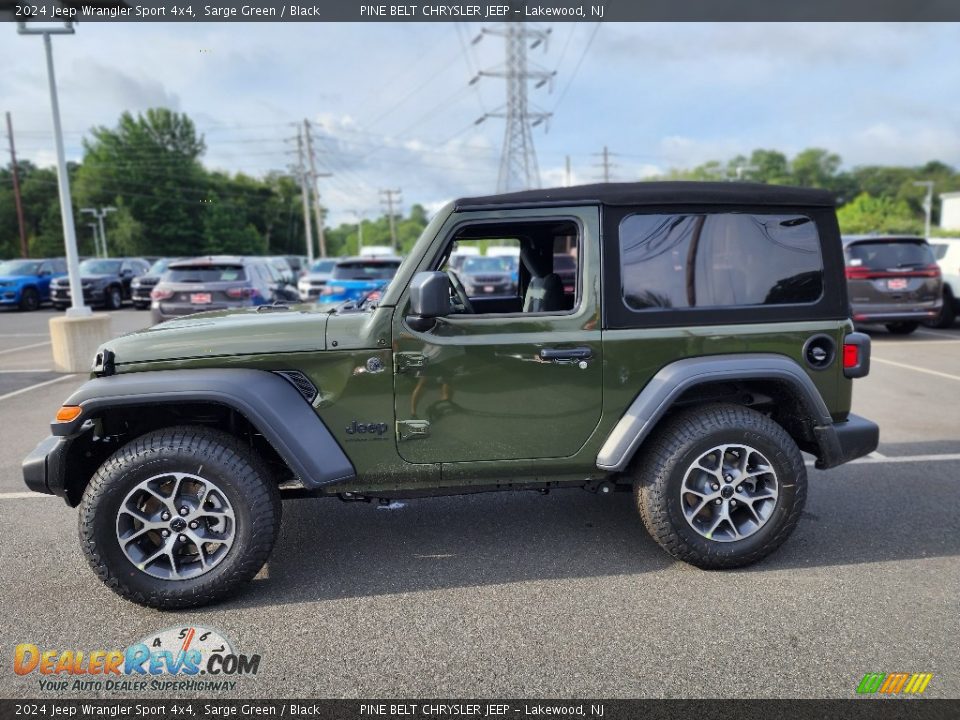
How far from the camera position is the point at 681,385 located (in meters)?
3.37

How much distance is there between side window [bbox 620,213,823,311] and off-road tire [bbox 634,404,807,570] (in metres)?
0.63

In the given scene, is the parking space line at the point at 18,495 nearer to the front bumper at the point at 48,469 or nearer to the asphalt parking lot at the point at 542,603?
the asphalt parking lot at the point at 542,603

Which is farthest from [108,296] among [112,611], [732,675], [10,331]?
[732,675]

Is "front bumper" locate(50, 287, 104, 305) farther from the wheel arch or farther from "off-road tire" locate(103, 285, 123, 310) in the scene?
the wheel arch

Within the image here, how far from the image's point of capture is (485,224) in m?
3.54

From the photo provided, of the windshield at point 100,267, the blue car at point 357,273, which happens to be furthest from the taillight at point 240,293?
the windshield at point 100,267

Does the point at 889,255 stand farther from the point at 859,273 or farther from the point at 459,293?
the point at 459,293

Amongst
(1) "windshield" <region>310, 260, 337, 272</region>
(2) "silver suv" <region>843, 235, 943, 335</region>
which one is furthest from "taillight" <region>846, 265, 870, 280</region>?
(1) "windshield" <region>310, 260, 337, 272</region>

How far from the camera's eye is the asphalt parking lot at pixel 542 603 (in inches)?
105

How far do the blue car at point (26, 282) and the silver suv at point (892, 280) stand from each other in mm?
23025

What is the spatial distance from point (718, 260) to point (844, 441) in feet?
3.85

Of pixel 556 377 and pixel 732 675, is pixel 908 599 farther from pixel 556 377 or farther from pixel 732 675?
pixel 556 377

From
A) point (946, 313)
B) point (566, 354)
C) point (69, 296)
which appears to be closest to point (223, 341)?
point (566, 354)

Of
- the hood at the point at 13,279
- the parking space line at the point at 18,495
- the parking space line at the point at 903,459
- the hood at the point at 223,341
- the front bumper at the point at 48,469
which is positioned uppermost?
the hood at the point at 13,279
